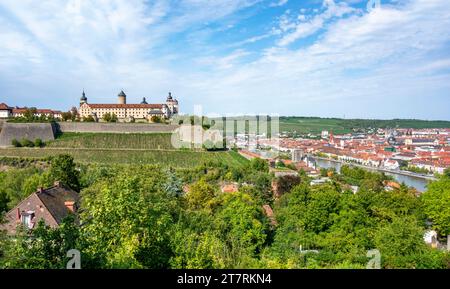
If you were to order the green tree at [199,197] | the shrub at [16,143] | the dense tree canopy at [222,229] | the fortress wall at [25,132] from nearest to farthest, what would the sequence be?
the dense tree canopy at [222,229]
the green tree at [199,197]
the shrub at [16,143]
the fortress wall at [25,132]

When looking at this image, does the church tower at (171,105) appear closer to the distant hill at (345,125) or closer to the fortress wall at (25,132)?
the fortress wall at (25,132)

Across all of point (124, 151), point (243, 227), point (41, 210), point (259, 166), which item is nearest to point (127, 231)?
point (243, 227)

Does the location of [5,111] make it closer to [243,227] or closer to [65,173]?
[65,173]

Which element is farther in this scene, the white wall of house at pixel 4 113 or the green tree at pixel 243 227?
the white wall of house at pixel 4 113

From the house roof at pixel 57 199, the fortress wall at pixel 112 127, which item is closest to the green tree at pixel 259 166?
the fortress wall at pixel 112 127

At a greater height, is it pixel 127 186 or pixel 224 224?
pixel 127 186
